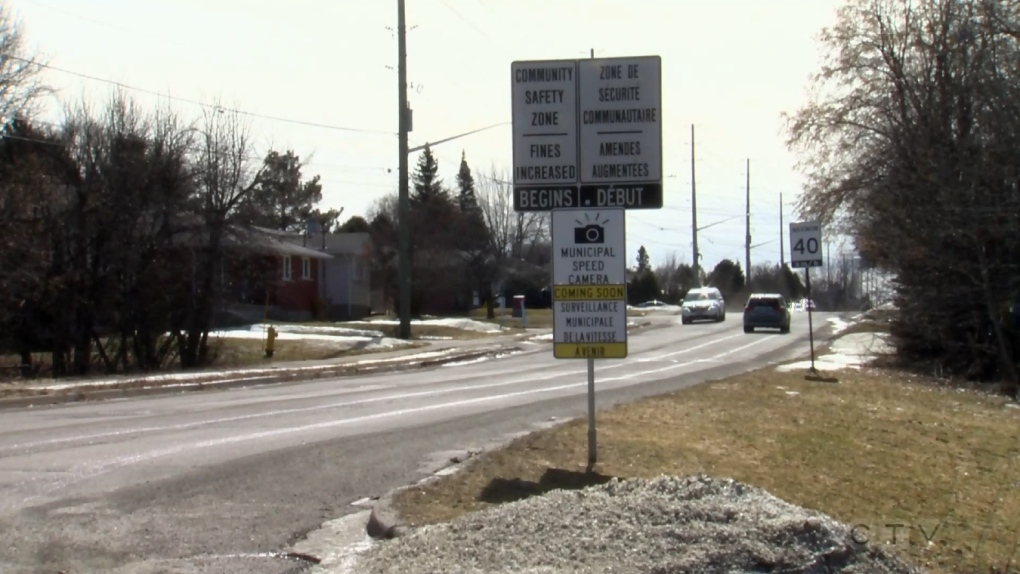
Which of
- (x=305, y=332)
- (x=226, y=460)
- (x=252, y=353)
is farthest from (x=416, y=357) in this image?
(x=226, y=460)

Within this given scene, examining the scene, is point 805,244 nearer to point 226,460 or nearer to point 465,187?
point 226,460

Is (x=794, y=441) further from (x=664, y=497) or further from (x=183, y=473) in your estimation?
(x=183, y=473)

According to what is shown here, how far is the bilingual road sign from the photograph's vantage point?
10.3 metres

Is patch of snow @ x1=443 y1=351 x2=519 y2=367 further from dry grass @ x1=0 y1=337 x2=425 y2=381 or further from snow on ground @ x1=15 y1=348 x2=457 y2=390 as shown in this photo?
dry grass @ x1=0 y1=337 x2=425 y2=381

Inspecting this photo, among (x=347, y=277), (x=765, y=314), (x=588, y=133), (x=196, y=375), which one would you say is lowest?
(x=196, y=375)

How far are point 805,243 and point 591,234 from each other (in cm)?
1286

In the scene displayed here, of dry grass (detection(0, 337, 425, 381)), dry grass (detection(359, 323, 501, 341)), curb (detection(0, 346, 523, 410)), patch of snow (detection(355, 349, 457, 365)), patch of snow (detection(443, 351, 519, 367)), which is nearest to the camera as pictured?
curb (detection(0, 346, 523, 410))

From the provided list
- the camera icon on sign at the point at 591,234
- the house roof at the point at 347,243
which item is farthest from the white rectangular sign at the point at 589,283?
the house roof at the point at 347,243

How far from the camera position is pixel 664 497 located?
286 inches

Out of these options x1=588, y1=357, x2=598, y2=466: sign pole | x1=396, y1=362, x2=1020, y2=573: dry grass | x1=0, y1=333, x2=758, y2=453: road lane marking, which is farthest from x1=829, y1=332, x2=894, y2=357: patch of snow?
x1=588, y1=357, x2=598, y2=466: sign pole

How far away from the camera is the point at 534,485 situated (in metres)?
9.35

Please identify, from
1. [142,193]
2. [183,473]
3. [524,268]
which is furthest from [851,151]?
[524,268]

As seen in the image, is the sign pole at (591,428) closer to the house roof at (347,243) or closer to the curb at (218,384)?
the curb at (218,384)

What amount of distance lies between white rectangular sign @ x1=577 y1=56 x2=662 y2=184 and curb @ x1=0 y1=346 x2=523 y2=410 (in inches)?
467
